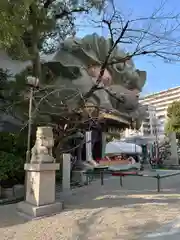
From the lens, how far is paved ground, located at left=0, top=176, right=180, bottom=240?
4.59 metres

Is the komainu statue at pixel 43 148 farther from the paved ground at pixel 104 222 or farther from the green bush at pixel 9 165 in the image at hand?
the green bush at pixel 9 165

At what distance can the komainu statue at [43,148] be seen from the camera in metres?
6.30

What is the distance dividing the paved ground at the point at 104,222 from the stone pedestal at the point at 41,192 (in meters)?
0.24

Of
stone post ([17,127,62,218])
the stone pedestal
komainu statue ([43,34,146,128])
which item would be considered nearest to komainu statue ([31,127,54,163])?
stone post ([17,127,62,218])

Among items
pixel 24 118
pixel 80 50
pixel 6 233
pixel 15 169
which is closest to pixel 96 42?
pixel 80 50

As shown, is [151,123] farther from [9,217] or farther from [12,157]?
[9,217]

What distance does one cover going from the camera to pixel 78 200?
7.65m

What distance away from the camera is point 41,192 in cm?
607

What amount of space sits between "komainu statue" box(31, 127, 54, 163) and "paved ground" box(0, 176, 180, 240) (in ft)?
4.73

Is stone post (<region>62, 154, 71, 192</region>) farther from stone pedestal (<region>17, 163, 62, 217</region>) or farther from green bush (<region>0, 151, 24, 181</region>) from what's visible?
stone pedestal (<region>17, 163, 62, 217</region>)

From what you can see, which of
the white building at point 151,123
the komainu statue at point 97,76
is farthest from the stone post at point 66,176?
the white building at point 151,123

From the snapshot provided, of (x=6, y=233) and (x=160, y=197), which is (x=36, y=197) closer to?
(x=6, y=233)

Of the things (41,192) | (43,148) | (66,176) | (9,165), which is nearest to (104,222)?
(41,192)

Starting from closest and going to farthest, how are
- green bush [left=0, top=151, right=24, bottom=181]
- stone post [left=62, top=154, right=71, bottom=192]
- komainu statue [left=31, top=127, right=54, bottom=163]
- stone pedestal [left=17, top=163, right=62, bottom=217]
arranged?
1. stone pedestal [left=17, top=163, right=62, bottom=217]
2. komainu statue [left=31, top=127, right=54, bottom=163]
3. green bush [left=0, top=151, right=24, bottom=181]
4. stone post [left=62, top=154, right=71, bottom=192]
